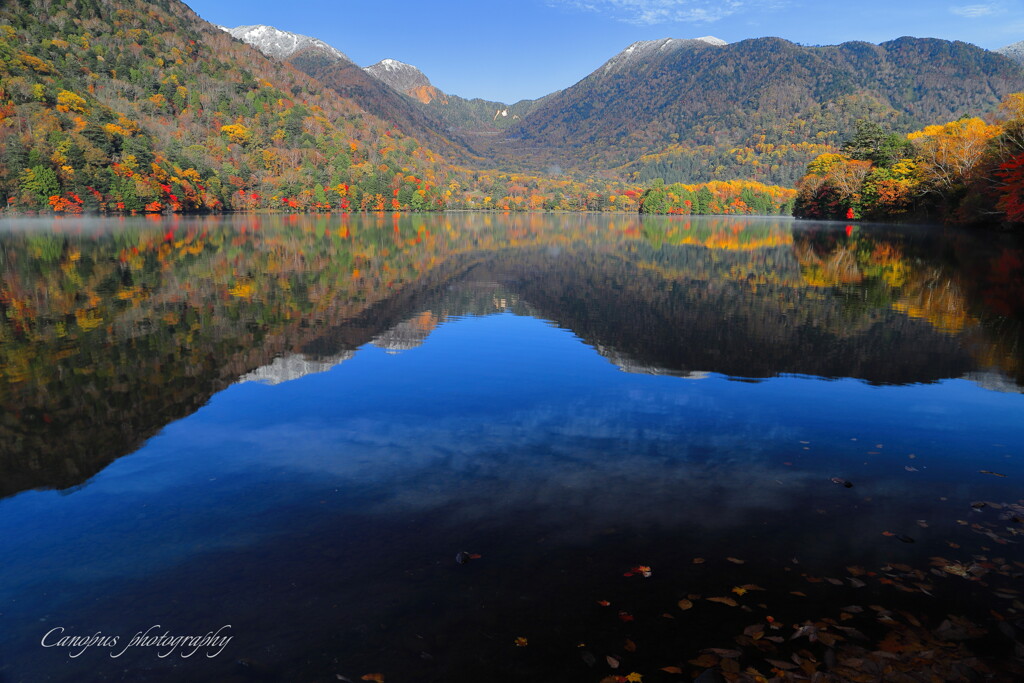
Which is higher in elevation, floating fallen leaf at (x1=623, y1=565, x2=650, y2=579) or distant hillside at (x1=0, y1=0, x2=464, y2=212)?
distant hillside at (x1=0, y1=0, x2=464, y2=212)

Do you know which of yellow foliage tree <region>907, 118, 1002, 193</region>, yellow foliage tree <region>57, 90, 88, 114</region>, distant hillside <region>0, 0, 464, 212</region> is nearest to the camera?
yellow foliage tree <region>907, 118, 1002, 193</region>

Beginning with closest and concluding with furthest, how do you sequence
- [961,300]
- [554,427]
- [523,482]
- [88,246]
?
[523,482] → [554,427] → [961,300] → [88,246]

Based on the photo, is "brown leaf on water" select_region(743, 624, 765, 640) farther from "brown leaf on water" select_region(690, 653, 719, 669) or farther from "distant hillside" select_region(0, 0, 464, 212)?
"distant hillside" select_region(0, 0, 464, 212)

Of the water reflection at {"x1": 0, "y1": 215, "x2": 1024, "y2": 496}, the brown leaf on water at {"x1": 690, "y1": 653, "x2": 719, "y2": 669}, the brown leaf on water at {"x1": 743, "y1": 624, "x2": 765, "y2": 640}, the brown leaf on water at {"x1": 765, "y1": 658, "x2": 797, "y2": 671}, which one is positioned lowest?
the brown leaf on water at {"x1": 690, "y1": 653, "x2": 719, "y2": 669}

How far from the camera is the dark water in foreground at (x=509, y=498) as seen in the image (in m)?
5.12

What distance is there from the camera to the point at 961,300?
23.5m

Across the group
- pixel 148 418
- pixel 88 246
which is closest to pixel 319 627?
pixel 148 418

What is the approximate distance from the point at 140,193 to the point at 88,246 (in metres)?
90.0

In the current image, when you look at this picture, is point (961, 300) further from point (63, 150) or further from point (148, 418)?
point (63, 150)

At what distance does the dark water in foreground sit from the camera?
5.12 meters

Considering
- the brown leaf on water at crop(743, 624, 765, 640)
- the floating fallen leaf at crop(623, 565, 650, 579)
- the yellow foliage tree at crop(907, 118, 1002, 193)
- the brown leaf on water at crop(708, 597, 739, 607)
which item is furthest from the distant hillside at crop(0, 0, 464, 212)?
the yellow foliage tree at crop(907, 118, 1002, 193)

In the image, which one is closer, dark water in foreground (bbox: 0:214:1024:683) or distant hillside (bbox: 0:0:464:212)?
dark water in foreground (bbox: 0:214:1024:683)
